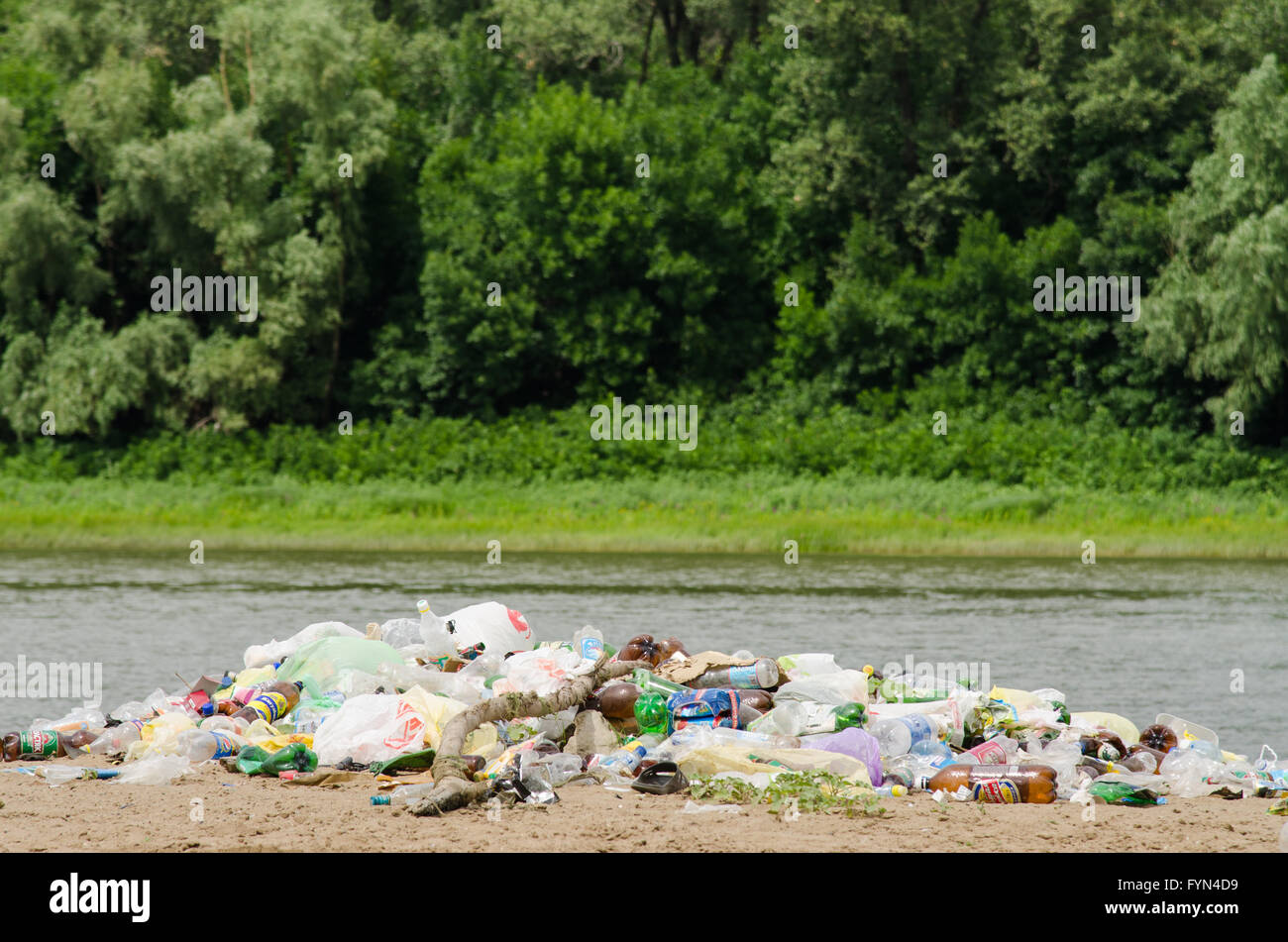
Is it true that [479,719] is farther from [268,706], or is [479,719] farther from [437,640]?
Answer: [437,640]

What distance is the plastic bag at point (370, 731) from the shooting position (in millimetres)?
8961

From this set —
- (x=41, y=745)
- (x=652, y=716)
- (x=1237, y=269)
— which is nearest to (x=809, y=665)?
(x=652, y=716)

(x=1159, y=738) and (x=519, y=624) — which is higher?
(x=519, y=624)

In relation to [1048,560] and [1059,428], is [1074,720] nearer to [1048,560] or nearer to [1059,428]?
[1048,560]

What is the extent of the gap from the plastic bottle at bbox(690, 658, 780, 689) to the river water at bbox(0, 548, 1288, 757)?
3.81 meters

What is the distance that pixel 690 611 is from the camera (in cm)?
1828

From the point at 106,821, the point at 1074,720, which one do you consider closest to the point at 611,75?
the point at 1074,720

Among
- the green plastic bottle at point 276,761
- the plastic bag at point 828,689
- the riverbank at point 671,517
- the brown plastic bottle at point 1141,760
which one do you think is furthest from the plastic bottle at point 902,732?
the riverbank at point 671,517

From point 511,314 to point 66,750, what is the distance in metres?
25.9

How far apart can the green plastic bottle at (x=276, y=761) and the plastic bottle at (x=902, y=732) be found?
3.74 meters

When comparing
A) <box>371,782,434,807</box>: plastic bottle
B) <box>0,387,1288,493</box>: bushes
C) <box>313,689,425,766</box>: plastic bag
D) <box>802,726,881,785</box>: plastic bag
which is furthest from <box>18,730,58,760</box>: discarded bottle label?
<box>0,387,1288,493</box>: bushes

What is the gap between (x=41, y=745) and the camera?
9438mm

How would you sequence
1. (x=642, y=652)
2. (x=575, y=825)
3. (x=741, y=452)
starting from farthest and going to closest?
(x=741, y=452) < (x=642, y=652) < (x=575, y=825)

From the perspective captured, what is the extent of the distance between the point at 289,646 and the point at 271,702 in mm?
1853
